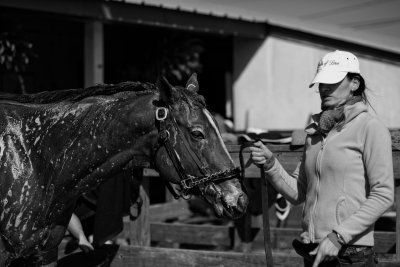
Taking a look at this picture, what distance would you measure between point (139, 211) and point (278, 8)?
643 centimetres

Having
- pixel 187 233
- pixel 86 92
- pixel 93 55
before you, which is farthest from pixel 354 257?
pixel 93 55

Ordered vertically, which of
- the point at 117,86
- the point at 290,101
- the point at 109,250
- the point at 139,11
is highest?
the point at 139,11

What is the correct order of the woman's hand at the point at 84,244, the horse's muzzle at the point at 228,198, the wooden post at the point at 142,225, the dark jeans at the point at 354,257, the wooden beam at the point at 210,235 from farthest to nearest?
the wooden beam at the point at 210,235
the wooden post at the point at 142,225
the woman's hand at the point at 84,244
the horse's muzzle at the point at 228,198
the dark jeans at the point at 354,257

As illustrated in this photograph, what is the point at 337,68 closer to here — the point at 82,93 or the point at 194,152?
the point at 194,152

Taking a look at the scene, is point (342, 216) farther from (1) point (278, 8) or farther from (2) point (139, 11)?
(1) point (278, 8)

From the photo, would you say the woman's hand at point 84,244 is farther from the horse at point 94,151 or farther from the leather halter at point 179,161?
the leather halter at point 179,161

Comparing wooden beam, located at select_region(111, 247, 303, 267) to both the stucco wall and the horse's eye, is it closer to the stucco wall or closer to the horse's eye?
the horse's eye

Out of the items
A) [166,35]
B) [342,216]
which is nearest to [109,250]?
[342,216]

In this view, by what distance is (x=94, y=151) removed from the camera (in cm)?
330

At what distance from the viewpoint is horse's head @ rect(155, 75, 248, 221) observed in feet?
10.1

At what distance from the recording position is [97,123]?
3.32 meters

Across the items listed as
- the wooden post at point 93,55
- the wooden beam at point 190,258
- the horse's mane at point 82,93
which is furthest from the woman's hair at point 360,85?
the wooden post at point 93,55

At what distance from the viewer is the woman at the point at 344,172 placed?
104 inches

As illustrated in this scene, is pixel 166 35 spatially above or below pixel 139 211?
above
